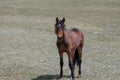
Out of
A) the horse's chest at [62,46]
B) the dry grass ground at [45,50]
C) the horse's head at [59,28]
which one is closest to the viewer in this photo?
the horse's head at [59,28]

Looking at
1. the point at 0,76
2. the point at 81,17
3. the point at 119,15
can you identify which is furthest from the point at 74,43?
the point at 119,15

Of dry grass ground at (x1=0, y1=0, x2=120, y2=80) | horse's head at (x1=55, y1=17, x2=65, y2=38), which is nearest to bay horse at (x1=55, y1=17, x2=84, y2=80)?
horse's head at (x1=55, y1=17, x2=65, y2=38)

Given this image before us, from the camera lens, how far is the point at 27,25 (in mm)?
33781

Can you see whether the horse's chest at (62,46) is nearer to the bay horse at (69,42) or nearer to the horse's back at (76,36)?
the bay horse at (69,42)

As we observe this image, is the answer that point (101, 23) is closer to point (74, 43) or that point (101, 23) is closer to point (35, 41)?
point (35, 41)

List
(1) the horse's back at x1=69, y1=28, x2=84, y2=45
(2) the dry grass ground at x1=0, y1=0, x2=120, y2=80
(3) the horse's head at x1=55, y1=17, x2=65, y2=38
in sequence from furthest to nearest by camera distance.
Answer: (2) the dry grass ground at x1=0, y1=0, x2=120, y2=80, (1) the horse's back at x1=69, y1=28, x2=84, y2=45, (3) the horse's head at x1=55, y1=17, x2=65, y2=38

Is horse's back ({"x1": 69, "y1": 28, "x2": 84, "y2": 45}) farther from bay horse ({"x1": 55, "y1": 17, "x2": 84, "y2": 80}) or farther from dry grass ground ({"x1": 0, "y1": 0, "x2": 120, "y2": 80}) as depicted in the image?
dry grass ground ({"x1": 0, "y1": 0, "x2": 120, "y2": 80})

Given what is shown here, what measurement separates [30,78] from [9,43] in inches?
369

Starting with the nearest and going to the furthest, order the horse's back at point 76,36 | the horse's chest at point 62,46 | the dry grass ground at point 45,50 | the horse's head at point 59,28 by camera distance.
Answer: the horse's head at point 59,28
the horse's chest at point 62,46
the horse's back at point 76,36
the dry grass ground at point 45,50

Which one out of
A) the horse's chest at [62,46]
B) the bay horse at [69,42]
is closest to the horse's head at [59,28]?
the bay horse at [69,42]

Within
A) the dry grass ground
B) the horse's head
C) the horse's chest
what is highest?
the horse's head

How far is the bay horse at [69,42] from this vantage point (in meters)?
12.7

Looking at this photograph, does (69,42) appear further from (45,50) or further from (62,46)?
(45,50)

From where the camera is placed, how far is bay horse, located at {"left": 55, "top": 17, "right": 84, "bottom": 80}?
12.7 meters
